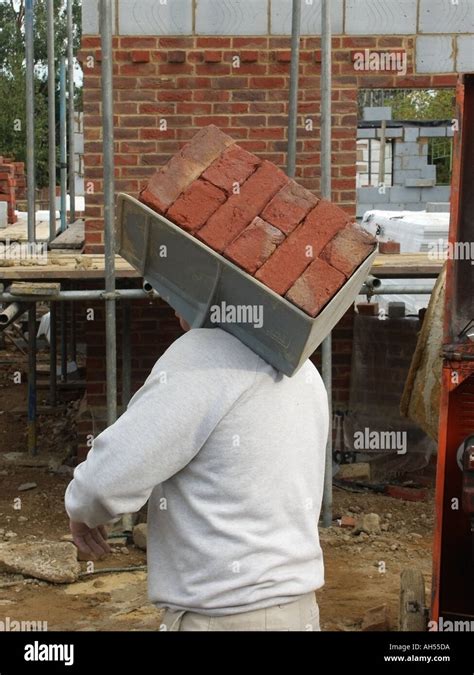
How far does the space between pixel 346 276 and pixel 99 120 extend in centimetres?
564

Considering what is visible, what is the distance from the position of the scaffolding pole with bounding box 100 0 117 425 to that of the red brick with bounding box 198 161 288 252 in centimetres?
413

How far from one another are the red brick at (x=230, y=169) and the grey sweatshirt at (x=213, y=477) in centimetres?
41

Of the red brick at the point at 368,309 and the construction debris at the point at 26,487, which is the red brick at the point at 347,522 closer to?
the red brick at the point at 368,309

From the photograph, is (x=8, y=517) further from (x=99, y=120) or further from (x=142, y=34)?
(x=142, y=34)

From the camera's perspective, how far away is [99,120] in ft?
26.5

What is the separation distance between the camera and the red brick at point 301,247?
2699 mm

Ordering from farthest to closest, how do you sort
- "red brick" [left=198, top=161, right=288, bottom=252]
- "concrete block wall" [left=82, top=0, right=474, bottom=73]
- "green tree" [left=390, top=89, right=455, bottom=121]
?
"green tree" [left=390, top=89, right=455, bottom=121] < "concrete block wall" [left=82, top=0, right=474, bottom=73] < "red brick" [left=198, top=161, right=288, bottom=252]

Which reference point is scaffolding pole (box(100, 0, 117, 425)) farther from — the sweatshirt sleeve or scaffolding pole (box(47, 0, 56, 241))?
the sweatshirt sleeve

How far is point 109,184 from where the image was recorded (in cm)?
701

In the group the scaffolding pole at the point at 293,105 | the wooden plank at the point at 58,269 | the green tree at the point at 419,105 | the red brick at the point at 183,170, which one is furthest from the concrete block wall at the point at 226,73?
the green tree at the point at 419,105

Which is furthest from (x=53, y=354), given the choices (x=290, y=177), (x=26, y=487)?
(x=290, y=177)

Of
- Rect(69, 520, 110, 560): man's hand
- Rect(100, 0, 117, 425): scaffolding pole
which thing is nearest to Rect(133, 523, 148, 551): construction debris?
Rect(100, 0, 117, 425): scaffolding pole

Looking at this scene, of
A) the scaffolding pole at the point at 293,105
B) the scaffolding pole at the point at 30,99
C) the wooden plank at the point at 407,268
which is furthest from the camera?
the scaffolding pole at the point at 30,99

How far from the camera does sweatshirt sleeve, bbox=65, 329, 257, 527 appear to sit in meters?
2.54
